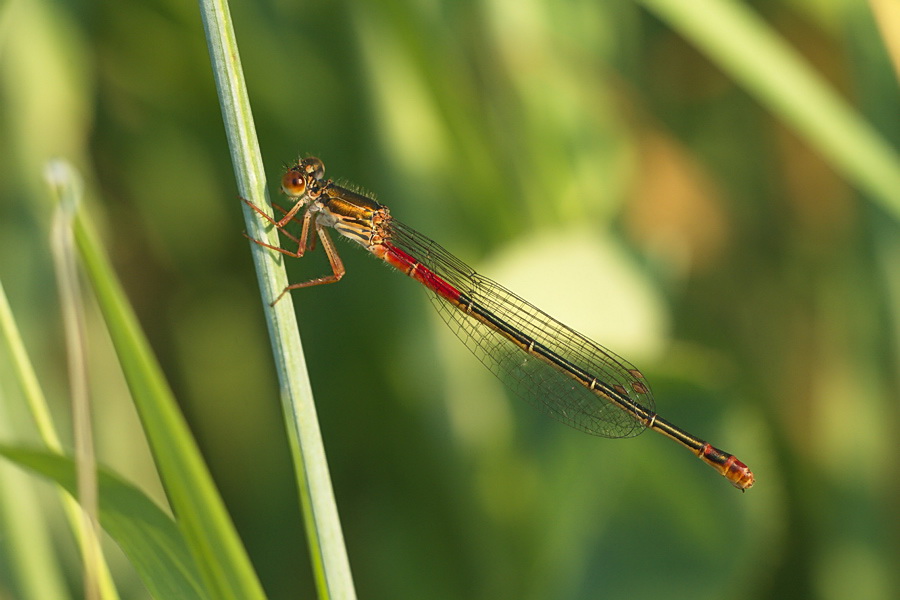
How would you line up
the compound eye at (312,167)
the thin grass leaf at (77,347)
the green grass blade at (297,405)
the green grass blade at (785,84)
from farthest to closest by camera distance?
the compound eye at (312,167) → the green grass blade at (785,84) → the green grass blade at (297,405) → the thin grass leaf at (77,347)

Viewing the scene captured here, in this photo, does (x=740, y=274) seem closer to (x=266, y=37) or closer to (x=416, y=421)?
(x=416, y=421)

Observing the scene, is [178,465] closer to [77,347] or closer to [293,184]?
[77,347]

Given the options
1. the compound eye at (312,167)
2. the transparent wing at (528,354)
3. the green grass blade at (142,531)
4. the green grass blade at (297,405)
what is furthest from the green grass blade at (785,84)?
the green grass blade at (142,531)

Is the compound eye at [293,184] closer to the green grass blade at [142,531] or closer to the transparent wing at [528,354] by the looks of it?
the transparent wing at [528,354]

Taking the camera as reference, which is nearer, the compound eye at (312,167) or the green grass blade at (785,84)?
the green grass blade at (785,84)

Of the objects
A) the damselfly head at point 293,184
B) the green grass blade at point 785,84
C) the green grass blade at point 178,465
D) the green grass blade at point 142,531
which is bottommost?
the green grass blade at point 142,531

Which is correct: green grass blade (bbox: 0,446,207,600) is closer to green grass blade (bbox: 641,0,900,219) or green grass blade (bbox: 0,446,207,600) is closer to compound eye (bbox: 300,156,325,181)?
compound eye (bbox: 300,156,325,181)

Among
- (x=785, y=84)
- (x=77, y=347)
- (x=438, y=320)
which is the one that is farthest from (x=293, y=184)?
(x=785, y=84)
